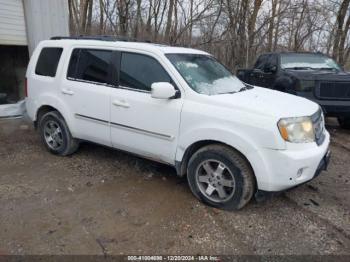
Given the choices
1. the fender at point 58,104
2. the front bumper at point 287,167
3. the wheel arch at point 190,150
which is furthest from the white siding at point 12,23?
the front bumper at point 287,167

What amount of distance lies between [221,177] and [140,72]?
67.2 inches

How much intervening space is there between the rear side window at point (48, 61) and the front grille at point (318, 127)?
3760mm

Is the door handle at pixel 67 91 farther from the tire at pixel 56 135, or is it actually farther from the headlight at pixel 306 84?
the headlight at pixel 306 84

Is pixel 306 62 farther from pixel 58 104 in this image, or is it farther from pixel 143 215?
pixel 143 215

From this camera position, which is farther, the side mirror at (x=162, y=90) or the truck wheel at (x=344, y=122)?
the truck wheel at (x=344, y=122)

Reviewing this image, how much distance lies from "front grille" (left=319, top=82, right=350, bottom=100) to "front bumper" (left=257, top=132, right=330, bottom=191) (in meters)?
3.80

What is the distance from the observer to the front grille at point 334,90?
714cm

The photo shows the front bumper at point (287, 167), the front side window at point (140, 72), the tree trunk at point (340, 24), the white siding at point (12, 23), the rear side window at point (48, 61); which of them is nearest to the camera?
the front bumper at point (287, 167)

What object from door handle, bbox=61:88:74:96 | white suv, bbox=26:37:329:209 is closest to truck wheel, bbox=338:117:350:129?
white suv, bbox=26:37:329:209

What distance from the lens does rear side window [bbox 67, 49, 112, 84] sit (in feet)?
15.9

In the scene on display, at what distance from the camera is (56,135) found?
5.63 metres

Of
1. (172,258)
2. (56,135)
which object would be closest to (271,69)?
(56,135)

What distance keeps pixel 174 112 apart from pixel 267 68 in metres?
5.23

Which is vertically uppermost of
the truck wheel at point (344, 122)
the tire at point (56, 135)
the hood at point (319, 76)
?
the hood at point (319, 76)
